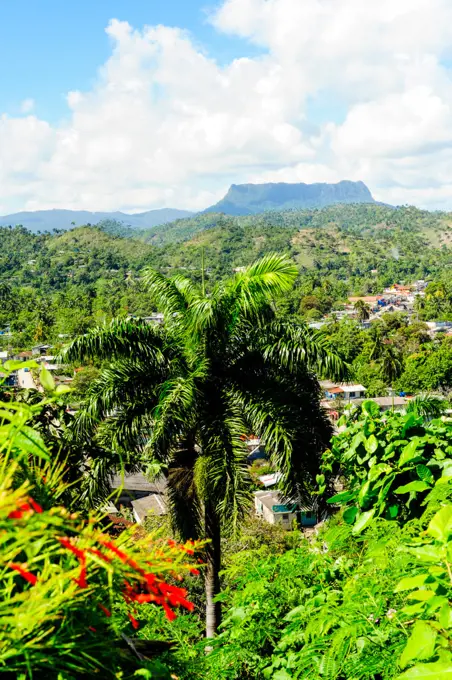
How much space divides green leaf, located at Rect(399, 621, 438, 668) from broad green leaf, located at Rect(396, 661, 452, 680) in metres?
0.08

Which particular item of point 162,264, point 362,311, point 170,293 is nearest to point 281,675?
point 170,293

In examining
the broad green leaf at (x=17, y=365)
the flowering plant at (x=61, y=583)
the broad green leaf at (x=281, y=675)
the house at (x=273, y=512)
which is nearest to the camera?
the flowering plant at (x=61, y=583)

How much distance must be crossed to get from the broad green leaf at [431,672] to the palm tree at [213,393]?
495 centimetres

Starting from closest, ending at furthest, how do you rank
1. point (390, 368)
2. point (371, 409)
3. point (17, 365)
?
point (17, 365), point (371, 409), point (390, 368)

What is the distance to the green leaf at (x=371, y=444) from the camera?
8.63ft

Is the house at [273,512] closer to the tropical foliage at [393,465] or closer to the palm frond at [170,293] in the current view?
the palm frond at [170,293]

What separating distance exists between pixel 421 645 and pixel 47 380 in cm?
89

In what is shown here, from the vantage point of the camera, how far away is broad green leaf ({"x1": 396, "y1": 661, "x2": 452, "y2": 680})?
1.02 metres

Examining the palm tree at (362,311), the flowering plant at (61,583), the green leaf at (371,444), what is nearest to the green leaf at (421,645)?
the flowering plant at (61,583)

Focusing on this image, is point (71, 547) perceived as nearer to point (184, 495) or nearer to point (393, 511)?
point (393, 511)

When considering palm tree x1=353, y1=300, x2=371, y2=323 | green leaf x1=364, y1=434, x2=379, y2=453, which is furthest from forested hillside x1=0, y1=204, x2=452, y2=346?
green leaf x1=364, y1=434, x2=379, y2=453

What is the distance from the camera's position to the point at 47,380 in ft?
3.14

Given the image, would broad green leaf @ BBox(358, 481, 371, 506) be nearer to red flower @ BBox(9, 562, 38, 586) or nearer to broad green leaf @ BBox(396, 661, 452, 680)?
broad green leaf @ BBox(396, 661, 452, 680)

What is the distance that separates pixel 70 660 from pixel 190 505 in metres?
6.11
